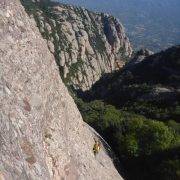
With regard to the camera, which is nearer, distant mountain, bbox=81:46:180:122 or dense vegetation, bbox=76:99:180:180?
dense vegetation, bbox=76:99:180:180

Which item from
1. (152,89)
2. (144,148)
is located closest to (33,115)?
(144,148)

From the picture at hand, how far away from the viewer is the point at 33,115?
20.3 meters

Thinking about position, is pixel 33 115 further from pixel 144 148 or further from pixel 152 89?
pixel 152 89

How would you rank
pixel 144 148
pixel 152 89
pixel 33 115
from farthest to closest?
1. pixel 152 89
2. pixel 144 148
3. pixel 33 115

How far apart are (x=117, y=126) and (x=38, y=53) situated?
19.0 meters

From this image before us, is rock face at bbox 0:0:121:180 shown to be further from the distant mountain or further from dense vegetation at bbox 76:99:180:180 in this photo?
the distant mountain

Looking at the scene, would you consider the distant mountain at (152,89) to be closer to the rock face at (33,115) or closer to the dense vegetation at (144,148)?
the dense vegetation at (144,148)

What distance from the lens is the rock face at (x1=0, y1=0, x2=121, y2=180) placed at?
60.0 feet

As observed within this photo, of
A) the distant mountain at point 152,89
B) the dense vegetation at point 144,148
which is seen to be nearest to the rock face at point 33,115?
the dense vegetation at point 144,148

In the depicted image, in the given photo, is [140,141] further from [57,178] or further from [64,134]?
[57,178]

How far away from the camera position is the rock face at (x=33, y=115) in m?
18.3

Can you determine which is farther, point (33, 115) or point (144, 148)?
point (144, 148)

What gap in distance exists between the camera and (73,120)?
85.0ft

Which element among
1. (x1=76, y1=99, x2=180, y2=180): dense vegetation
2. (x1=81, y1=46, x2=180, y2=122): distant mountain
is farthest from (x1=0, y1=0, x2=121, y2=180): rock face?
(x1=81, y1=46, x2=180, y2=122): distant mountain
